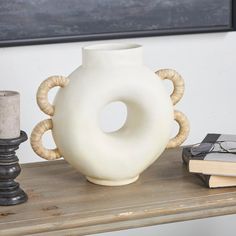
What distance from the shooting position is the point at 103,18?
1.59m

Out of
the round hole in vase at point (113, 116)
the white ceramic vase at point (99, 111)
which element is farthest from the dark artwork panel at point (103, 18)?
the white ceramic vase at point (99, 111)

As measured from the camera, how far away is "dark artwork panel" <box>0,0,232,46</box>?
1510 mm

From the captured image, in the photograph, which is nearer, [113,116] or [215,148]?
[215,148]

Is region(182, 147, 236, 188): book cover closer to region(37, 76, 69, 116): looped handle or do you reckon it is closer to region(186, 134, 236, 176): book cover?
region(186, 134, 236, 176): book cover

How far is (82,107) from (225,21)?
2.19 ft

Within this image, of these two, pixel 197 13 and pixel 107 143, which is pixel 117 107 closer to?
pixel 197 13

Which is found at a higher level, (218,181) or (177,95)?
(177,95)

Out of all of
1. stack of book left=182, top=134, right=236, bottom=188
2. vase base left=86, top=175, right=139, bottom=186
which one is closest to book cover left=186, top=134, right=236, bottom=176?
stack of book left=182, top=134, right=236, bottom=188

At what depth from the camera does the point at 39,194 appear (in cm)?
121

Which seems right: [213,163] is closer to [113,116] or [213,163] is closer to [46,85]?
[46,85]

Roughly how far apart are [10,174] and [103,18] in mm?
564

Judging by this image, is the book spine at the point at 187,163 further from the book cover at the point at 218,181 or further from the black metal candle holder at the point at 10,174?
the black metal candle holder at the point at 10,174

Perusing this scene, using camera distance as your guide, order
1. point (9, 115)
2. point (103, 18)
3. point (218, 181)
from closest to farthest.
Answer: point (9, 115) < point (218, 181) < point (103, 18)

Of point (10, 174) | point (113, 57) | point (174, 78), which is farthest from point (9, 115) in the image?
point (174, 78)
